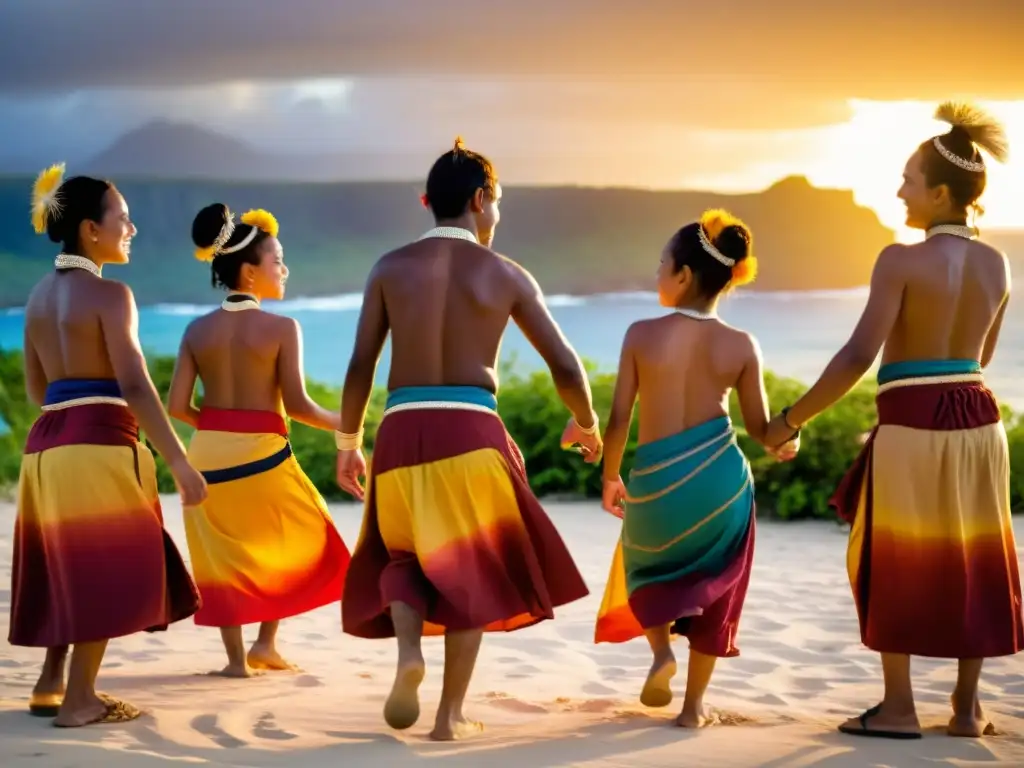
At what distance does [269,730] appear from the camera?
4.14 metres

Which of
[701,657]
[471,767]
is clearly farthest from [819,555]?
[471,767]

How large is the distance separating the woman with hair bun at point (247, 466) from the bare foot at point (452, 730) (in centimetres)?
114

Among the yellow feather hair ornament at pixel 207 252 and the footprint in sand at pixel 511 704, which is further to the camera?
the yellow feather hair ornament at pixel 207 252

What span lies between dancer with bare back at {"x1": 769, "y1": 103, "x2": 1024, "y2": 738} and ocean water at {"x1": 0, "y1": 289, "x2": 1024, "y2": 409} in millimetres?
12497

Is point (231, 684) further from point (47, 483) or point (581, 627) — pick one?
point (581, 627)

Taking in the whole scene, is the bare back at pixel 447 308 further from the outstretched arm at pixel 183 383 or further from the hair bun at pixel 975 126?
the hair bun at pixel 975 126

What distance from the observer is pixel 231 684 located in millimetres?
4848

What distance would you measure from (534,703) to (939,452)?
1627mm

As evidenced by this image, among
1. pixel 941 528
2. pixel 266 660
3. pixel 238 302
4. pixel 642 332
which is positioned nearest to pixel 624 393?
pixel 642 332

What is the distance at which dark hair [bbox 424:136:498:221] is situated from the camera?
4109 millimetres

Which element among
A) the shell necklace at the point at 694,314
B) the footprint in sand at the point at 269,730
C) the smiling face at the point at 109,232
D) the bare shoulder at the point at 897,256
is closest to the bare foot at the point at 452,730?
the footprint in sand at the point at 269,730

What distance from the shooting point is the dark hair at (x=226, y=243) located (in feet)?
16.7

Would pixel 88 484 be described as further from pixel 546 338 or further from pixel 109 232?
pixel 546 338

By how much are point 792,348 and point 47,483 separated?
48.3 ft
